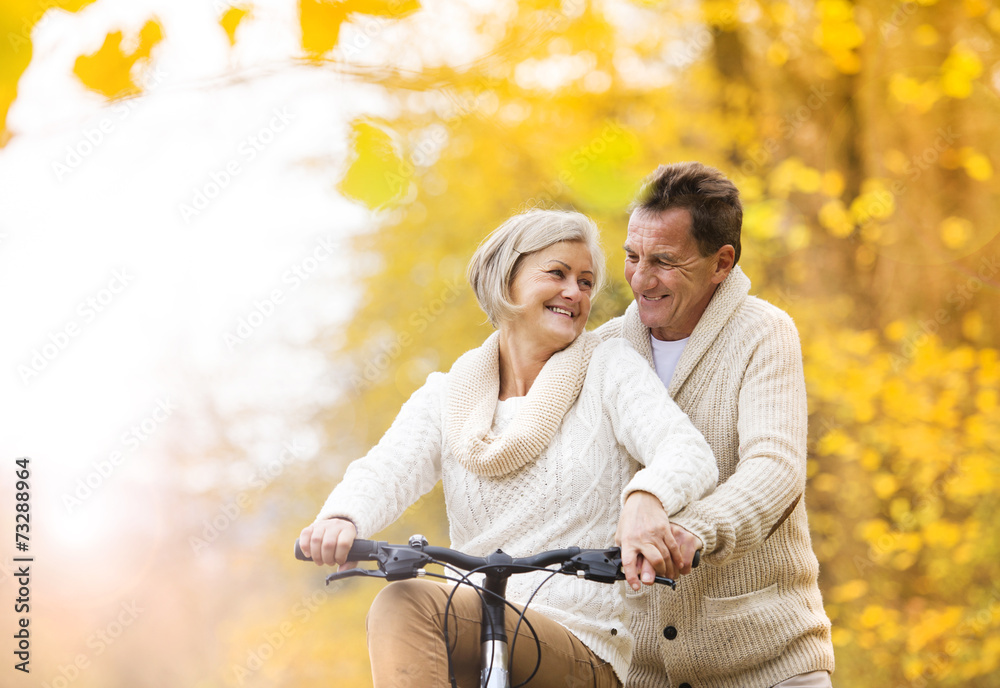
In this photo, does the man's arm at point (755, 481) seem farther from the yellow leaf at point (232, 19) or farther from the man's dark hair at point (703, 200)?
the yellow leaf at point (232, 19)

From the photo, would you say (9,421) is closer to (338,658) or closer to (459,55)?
(338,658)

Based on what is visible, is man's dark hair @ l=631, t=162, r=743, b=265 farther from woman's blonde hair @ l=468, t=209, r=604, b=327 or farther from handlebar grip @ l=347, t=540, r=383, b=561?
handlebar grip @ l=347, t=540, r=383, b=561

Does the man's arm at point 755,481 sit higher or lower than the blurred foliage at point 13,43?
lower

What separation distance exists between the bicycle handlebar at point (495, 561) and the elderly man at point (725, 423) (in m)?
0.39

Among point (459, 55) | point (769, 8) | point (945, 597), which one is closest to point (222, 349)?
point (459, 55)

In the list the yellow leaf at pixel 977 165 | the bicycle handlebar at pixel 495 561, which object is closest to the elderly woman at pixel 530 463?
the bicycle handlebar at pixel 495 561

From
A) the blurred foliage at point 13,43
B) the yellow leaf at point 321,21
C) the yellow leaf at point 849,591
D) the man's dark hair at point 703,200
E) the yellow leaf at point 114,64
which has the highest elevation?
the yellow leaf at point 321,21

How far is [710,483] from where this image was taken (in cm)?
166

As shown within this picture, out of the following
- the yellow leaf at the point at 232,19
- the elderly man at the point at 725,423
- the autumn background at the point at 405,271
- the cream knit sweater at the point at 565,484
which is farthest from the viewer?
the autumn background at the point at 405,271

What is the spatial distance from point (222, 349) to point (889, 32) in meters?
4.64

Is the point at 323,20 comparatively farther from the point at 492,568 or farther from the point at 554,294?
the point at 492,568

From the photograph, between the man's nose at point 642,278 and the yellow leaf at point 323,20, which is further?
the yellow leaf at point 323,20

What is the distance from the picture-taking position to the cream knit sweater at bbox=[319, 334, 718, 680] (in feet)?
5.88

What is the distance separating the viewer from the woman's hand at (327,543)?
1.64 meters
